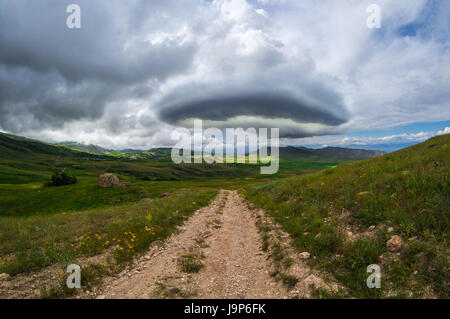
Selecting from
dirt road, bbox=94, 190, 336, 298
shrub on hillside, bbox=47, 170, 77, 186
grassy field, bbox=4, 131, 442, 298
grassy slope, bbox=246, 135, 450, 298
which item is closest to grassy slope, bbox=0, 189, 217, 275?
grassy field, bbox=4, 131, 442, 298

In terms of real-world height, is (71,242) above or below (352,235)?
below

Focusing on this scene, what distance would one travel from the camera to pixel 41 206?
39312mm

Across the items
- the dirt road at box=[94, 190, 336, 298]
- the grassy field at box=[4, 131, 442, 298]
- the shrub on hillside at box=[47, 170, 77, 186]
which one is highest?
the grassy field at box=[4, 131, 442, 298]

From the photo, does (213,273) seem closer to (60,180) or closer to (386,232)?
(386,232)

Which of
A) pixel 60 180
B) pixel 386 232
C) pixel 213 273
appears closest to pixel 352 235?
pixel 386 232

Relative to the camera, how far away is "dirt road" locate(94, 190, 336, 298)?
5238 millimetres

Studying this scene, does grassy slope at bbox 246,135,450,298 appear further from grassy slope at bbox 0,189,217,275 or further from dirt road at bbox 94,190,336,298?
grassy slope at bbox 0,189,217,275

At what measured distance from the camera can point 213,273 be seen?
252 inches

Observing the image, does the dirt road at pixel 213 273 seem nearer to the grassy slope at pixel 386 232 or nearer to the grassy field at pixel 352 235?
the grassy field at pixel 352 235

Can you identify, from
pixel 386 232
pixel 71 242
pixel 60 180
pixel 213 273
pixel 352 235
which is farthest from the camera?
pixel 60 180

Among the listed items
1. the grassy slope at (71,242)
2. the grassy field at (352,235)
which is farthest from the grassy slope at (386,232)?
the grassy slope at (71,242)
